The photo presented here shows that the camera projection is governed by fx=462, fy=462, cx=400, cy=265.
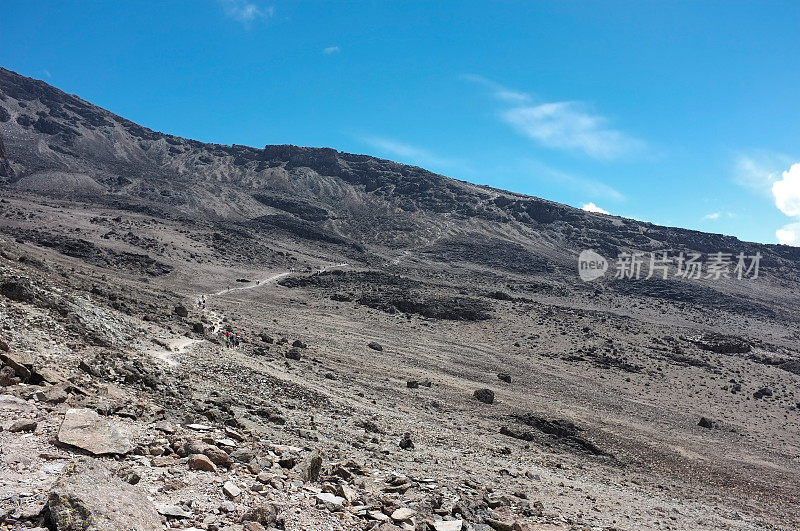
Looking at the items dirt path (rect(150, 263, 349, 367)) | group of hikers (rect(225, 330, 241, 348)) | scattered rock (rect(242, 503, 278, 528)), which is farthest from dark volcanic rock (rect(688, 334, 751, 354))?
scattered rock (rect(242, 503, 278, 528))

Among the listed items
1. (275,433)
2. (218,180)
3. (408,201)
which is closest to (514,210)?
(408,201)

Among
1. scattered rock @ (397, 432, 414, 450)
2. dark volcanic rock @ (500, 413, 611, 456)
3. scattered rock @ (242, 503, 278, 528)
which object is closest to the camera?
scattered rock @ (242, 503, 278, 528)

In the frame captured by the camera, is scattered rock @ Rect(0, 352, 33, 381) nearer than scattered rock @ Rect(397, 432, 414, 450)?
Yes

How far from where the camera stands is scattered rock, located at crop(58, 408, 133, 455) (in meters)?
5.25

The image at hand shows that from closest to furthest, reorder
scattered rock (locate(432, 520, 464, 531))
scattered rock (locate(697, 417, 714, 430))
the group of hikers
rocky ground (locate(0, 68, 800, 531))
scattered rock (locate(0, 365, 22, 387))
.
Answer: rocky ground (locate(0, 68, 800, 531))
scattered rock (locate(432, 520, 464, 531))
scattered rock (locate(0, 365, 22, 387))
the group of hikers
scattered rock (locate(697, 417, 714, 430))

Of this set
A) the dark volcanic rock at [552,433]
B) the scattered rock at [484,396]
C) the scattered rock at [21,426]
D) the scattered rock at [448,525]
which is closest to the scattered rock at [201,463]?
the scattered rock at [21,426]

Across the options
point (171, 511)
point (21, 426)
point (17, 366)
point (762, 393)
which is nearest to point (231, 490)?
point (171, 511)

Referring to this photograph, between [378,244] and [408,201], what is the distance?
28.0 metres

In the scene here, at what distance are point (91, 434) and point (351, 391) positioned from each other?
11.4m

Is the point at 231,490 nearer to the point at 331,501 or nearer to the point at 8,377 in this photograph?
the point at 331,501

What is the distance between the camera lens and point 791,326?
5866 centimetres

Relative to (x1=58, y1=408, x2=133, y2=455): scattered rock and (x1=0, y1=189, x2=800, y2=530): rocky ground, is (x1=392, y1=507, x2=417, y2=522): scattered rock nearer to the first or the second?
(x1=0, y1=189, x2=800, y2=530): rocky ground

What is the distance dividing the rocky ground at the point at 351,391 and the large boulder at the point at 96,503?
0.08 feet

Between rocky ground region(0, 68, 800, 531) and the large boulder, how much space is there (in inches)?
1.0
